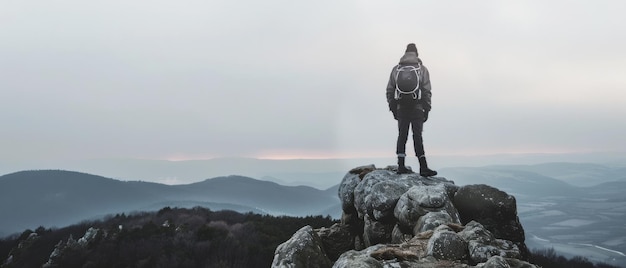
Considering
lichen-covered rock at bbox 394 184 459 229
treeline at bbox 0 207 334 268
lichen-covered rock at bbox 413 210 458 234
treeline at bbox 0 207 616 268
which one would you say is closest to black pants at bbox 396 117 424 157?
lichen-covered rock at bbox 394 184 459 229

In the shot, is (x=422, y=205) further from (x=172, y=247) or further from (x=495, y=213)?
(x=172, y=247)

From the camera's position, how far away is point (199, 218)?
48562mm

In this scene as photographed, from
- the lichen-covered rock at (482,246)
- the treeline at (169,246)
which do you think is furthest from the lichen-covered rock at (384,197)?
the treeline at (169,246)

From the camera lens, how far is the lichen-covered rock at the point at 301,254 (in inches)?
328

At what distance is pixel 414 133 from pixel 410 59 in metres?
2.31

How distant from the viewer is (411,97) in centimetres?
1099

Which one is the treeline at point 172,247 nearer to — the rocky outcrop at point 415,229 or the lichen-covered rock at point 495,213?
the rocky outcrop at point 415,229

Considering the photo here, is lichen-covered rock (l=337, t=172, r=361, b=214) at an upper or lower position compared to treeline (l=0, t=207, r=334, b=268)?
upper

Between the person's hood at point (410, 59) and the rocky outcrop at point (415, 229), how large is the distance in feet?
11.5

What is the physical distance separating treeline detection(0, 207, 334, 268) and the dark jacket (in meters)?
22.9

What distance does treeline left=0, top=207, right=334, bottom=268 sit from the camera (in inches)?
1225

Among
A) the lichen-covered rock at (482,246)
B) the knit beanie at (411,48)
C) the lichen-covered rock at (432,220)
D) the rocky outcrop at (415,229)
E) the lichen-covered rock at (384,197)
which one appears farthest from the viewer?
the knit beanie at (411,48)

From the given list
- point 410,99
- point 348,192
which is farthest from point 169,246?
point 410,99

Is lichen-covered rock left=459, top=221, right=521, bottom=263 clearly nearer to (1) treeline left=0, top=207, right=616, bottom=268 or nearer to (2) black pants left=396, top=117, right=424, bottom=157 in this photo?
(2) black pants left=396, top=117, right=424, bottom=157
